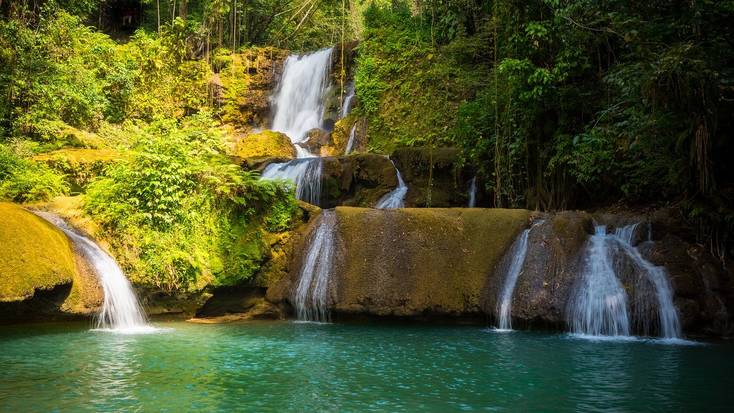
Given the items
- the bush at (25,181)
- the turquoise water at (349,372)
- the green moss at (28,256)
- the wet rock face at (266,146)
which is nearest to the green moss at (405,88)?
the wet rock face at (266,146)

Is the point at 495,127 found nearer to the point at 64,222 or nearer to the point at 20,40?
the point at 64,222

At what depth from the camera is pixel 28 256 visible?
28.2 feet

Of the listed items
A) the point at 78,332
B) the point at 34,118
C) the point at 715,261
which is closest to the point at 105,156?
the point at 34,118

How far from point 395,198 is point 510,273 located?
230 inches

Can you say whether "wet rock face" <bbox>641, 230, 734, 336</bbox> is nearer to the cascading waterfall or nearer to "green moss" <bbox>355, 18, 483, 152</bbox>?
"green moss" <bbox>355, 18, 483, 152</bbox>

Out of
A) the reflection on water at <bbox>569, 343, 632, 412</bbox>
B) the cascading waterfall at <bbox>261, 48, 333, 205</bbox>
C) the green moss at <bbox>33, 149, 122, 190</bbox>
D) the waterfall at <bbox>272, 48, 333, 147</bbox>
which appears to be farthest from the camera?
the waterfall at <bbox>272, 48, 333, 147</bbox>

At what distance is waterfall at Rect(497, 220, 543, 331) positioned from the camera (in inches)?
402

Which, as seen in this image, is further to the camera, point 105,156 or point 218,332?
point 105,156

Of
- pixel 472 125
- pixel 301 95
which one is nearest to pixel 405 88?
pixel 301 95

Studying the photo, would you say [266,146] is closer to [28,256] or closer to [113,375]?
[28,256]

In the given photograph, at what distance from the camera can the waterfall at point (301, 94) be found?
23531 millimetres

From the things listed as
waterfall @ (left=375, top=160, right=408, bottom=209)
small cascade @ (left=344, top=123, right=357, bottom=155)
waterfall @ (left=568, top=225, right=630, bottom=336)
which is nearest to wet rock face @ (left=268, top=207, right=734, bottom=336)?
waterfall @ (left=568, top=225, right=630, bottom=336)

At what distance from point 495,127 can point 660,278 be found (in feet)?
20.1

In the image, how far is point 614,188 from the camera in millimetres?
13844
